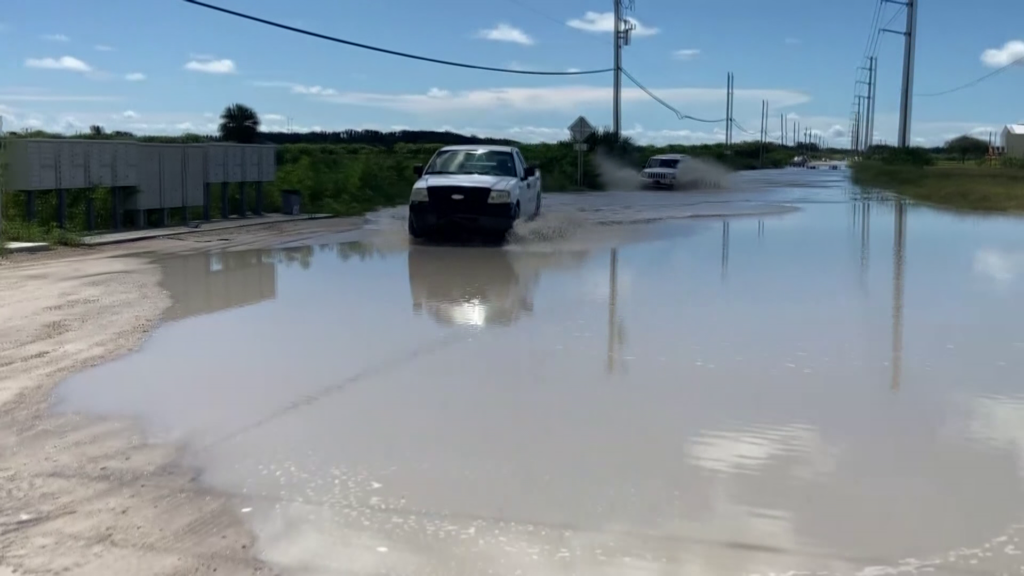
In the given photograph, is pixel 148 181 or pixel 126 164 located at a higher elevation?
pixel 126 164

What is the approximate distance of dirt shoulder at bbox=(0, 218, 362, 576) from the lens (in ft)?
15.2

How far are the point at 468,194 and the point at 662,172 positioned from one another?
1212 inches

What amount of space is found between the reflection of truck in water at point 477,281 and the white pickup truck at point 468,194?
0.69 m

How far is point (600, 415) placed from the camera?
275 inches

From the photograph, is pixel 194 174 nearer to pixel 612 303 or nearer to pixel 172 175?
pixel 172 175

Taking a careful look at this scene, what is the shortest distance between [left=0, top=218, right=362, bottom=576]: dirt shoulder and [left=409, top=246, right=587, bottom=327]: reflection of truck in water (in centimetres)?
309

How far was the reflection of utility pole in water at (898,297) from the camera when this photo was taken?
8.46m

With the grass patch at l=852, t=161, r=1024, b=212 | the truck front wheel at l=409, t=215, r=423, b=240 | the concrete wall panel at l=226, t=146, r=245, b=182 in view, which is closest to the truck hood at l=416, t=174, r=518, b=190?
the truck front wheel at l=409, t=215, r=423, b=240

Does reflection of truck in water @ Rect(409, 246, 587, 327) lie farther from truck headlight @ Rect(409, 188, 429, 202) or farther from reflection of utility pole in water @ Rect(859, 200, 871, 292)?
reflection of utility pole in water @ Rect(859, 200, 871, 292)

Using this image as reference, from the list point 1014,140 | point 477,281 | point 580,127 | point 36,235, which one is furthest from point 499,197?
point 1014,140

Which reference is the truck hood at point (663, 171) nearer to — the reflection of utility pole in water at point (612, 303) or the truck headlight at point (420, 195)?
the truck headlight at point (420, 195)

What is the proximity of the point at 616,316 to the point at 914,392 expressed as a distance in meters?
3.78

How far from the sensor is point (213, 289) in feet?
42.8

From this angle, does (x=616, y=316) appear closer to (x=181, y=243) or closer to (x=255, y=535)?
(x=255, y=535)
